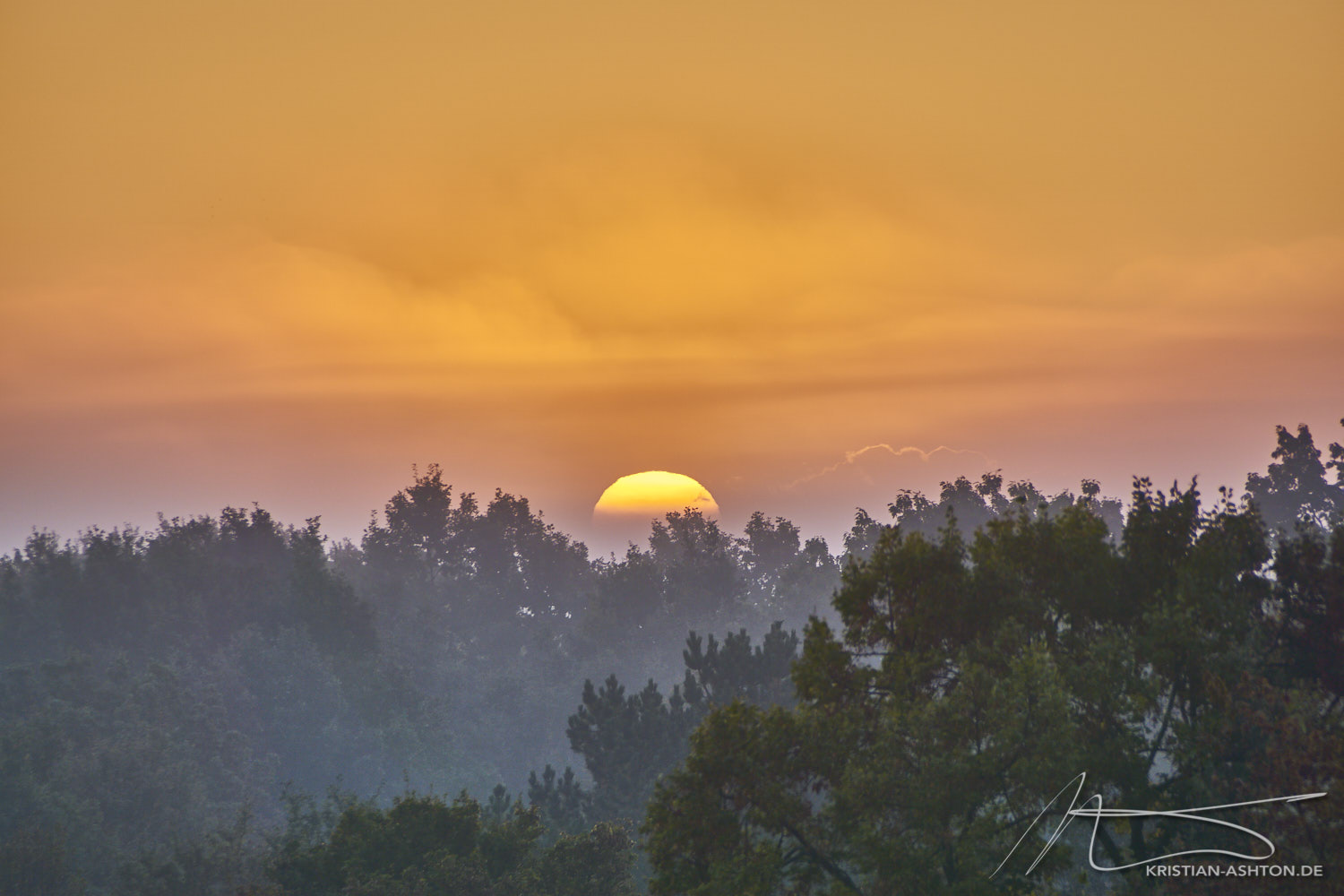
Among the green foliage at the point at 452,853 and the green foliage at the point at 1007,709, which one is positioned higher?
the green foliage at the point at 1007,709

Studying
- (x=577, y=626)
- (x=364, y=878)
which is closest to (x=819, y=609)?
(x=577, y=626)

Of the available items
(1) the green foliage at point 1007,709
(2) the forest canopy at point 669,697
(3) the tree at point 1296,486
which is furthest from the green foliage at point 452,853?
(3) the tree at point 1296,486

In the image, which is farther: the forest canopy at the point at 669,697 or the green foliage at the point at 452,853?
the green foliage at the point at 452,853

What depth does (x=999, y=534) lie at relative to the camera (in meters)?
27.0

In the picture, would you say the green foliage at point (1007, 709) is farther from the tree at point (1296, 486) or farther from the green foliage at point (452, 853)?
the tree at point (1296, 486)

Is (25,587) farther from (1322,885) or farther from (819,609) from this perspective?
(1322,885)

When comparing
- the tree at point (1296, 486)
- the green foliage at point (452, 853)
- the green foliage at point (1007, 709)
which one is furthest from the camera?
the tree at point (1296, 486)

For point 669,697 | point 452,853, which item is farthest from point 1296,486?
point 452,853

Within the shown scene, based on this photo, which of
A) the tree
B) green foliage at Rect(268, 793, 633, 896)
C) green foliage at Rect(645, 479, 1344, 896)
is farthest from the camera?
the tree

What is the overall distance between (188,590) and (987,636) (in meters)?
104

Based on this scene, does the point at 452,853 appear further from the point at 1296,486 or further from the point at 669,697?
the point at 1296,486

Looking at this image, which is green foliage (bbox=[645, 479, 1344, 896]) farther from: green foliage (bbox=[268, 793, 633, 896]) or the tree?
the tree

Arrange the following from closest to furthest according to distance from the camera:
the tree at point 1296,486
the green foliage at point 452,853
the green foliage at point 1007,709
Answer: the green foliage at point 1007,709, the green foliage at point 452,853, the tree at point 1296,486

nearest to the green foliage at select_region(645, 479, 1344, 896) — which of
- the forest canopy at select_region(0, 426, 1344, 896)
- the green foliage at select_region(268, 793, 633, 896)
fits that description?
the forest canopy at select_region(0, 426, 1344, 896)
